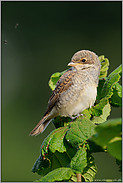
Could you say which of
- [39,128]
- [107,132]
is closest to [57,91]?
[39,128]

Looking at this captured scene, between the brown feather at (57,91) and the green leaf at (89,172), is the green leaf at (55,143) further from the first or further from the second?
the brown feather at (57,91)

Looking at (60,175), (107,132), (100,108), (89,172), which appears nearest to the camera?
(107,132)

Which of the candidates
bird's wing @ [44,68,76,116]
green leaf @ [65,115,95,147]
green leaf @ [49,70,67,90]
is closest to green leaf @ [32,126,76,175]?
green leaf @ [65,115,95,147]

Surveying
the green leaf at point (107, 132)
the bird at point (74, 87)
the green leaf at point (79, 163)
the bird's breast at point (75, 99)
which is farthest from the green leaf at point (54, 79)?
the green leaf at point (107, 132)

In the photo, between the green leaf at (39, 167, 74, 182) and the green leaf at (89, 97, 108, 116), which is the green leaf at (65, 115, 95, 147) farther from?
the green leaf at (89, 97, 108, 116)

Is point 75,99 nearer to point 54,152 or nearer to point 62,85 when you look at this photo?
point 62,85

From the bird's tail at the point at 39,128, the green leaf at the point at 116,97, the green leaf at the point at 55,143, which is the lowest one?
the bird's tail at the point at 39,128

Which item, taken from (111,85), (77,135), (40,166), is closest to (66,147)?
(77,135)

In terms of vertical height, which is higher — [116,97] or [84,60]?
A: [84,60]

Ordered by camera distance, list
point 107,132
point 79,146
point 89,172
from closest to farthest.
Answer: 1. point 107,132
2. point 79,146
3. point 89,172
